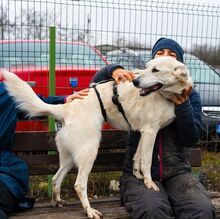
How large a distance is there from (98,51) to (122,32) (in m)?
0.66

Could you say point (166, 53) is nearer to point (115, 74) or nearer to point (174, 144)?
point (115, 74)

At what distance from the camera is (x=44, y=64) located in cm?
488

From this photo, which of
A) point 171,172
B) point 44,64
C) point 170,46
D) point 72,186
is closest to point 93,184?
point 72,186

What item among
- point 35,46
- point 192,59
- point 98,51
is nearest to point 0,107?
point 35,46

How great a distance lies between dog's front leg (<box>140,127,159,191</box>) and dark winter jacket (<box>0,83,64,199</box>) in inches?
32.2

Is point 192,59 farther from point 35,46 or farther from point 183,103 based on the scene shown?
point 183,103

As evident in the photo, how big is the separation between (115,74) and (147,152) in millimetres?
651

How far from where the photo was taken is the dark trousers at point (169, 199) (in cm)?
276

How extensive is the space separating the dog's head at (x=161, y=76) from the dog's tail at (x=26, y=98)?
0.63 metres

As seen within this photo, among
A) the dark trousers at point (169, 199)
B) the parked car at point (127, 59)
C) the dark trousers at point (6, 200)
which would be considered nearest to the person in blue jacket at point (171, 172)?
the dark trousers at point (169, 199)

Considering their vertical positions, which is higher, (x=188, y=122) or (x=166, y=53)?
(x=166, y=53)

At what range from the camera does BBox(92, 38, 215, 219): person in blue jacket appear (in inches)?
110

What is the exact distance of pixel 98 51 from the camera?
17.9 feet

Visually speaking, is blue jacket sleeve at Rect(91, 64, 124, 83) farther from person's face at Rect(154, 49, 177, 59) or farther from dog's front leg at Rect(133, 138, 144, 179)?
dog's front leg at Rect(133, 138, 144, 179)
